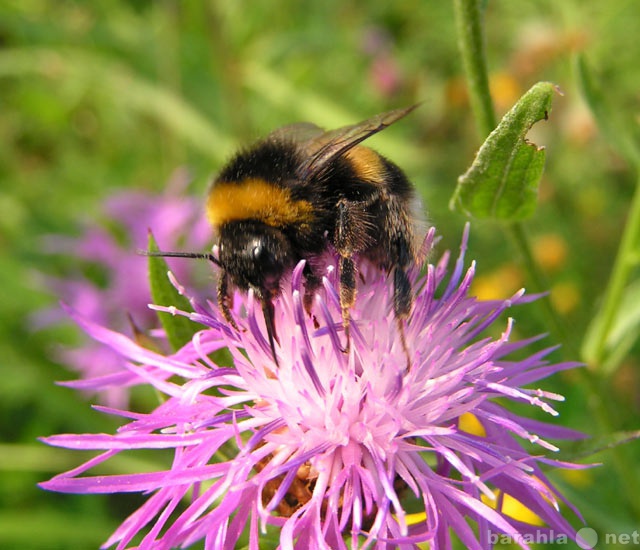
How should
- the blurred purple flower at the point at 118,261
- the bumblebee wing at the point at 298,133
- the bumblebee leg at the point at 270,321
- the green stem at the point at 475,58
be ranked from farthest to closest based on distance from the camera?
the blurred purple flower at the point at 118,261 → the bumblebee wing at the point at 298,133 → the green stem at the point at 475,58 → the bumblebee leg at the point at 270,321

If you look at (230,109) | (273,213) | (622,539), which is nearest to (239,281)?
(273,213)

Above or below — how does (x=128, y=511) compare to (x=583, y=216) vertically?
below

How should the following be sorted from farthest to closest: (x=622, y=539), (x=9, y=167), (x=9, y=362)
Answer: (x=9, y=167) → (x=9, y=362) → (x=622, y=539)

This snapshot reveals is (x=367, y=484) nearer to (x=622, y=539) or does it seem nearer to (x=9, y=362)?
(x=622, y=539)

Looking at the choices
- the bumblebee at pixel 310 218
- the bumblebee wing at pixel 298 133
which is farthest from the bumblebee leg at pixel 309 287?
the bumblebee wing at pixel 298 133

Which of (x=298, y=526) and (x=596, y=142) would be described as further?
(x=596, y=142)

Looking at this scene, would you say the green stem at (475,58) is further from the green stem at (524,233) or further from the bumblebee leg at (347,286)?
the bumblebee leg at (347,286)

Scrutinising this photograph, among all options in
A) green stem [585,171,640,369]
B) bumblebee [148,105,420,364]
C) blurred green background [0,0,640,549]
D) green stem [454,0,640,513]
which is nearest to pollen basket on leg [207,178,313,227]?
bumblebee [148,105,420,364]
